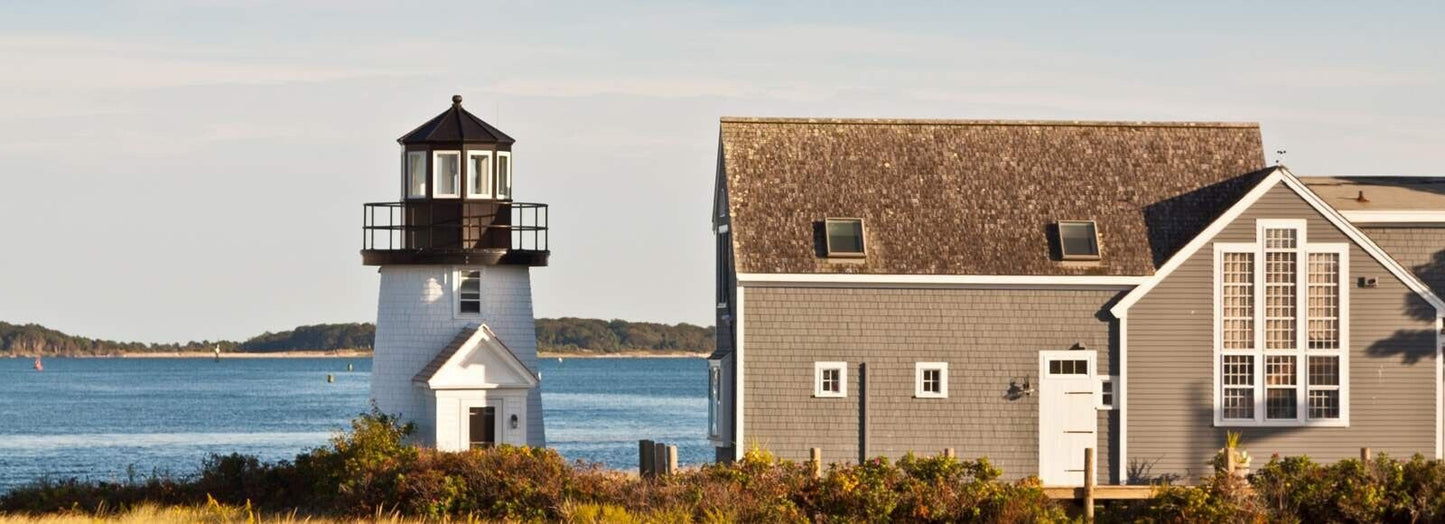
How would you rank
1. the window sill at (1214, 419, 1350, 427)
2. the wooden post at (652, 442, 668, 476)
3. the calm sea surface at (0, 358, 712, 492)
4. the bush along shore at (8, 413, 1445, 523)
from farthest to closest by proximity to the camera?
the calm sea surface at (0, 358, 712, 492)
the window sill at (1214, 419, 1350, 427)
the wooden post at (652, 442, 668, 476)
the bush along shore at (8, 413, 1445, 523)

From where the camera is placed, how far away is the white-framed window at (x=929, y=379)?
3434 cm

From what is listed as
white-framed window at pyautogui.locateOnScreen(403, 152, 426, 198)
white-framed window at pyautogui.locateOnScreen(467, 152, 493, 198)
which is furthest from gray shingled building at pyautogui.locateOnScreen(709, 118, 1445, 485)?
white-framed window at pyautogui.locateOnScreen(403, 152, 426, 198)

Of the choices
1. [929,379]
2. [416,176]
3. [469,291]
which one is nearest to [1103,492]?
[929,379]

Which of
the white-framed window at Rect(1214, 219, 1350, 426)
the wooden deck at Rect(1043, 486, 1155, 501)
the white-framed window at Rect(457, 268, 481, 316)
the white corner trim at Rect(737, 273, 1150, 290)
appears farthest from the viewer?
the white-framed window at Rect(457, 268, 481, 316)

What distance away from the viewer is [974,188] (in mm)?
35750

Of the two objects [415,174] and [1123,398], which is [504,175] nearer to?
[415,174]

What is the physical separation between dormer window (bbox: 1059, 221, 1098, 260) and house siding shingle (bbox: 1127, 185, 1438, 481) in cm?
115

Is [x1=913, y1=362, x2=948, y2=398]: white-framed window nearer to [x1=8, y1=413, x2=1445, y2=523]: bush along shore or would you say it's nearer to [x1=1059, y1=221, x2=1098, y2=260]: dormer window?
[x1=8, y1=413, x2=1445, y2=523]: bush along shore

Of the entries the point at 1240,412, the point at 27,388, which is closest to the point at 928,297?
the point at 1240,412

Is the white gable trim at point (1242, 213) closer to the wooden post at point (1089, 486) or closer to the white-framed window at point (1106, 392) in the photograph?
the white-framed window at point (1106, 392)

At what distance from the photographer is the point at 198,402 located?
116125 mm

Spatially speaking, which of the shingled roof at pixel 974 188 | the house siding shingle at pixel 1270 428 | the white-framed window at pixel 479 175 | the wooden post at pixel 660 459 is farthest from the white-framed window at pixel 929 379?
the white-framed window at pixel 479 175

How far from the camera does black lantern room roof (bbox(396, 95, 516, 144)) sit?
1444 inches

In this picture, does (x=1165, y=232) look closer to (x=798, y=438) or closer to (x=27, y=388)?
(x=798, y=438)
